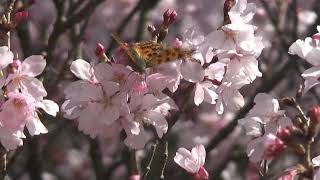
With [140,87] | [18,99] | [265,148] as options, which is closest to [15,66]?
[18,99]

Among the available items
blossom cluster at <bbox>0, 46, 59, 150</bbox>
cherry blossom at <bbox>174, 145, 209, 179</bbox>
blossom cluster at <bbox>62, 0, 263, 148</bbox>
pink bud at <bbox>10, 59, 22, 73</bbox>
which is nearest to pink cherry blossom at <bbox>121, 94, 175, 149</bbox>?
blossom cluster at <bbox>62, 0, 263, 148</bbox>

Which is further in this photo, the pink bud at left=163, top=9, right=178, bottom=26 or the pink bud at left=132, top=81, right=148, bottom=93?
the pink bud at left=163, top=9, right=178, bottom=26

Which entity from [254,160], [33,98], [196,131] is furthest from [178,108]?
[196,131]

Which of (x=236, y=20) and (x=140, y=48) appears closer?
(x=140, y=48)

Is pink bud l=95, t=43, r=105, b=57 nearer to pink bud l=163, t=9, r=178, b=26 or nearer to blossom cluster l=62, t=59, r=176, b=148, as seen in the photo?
blossom cluster l=62, t=59, r=176, b=148

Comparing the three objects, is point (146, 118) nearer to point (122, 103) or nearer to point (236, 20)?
point (122, 103)
